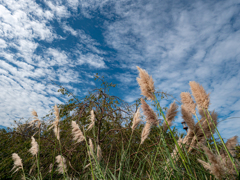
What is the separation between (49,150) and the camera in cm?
443

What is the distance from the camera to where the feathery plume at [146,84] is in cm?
173

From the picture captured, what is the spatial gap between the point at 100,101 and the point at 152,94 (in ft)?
9.75

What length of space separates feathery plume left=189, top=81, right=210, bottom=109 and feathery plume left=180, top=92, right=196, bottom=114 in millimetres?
85

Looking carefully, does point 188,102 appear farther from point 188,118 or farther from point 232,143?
point 232,143

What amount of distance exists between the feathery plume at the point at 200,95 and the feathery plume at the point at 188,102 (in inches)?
3.3

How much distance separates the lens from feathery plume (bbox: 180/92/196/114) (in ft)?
6.23

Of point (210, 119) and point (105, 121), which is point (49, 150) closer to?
point (105, 121)

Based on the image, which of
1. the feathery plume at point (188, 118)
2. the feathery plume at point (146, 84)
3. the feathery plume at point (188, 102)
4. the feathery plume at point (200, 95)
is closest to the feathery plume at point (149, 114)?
the feathery plume at point (146, 84)

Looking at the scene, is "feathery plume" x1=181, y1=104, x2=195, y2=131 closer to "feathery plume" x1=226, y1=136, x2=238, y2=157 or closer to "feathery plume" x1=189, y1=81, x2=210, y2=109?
"feathery plume" x1=189, y1=81, x2=210, y2=109

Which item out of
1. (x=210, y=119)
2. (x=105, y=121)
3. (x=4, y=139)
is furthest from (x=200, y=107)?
(x=4, y=139)

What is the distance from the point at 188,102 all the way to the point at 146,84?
0.67 metres

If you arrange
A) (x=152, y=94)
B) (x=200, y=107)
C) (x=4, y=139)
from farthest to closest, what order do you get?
(x=4, y=139) → (x=200, y=107) → (x=152, y=94)

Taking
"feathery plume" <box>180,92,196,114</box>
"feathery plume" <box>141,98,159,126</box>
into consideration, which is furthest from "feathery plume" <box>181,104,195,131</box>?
"feathery plume" <box>141,98,159,126</box>

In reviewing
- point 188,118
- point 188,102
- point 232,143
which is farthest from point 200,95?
point 232,143
